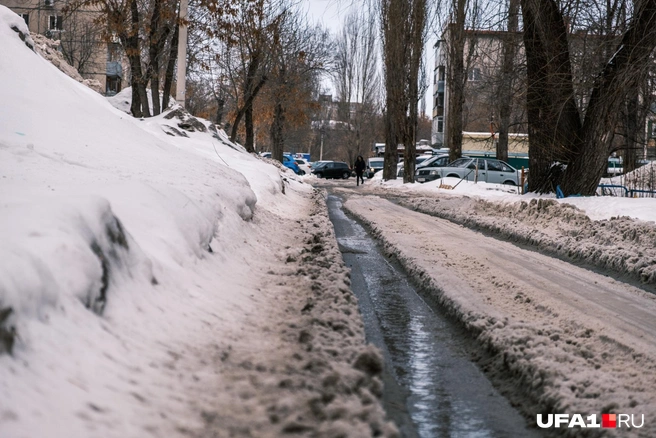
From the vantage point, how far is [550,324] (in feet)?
19.4

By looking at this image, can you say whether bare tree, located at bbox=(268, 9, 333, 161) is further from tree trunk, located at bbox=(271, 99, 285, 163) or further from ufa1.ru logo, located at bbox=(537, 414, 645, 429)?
ufa1.ru logo, located at bbox=(537, 414, 645, 429)

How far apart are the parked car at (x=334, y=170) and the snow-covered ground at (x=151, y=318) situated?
5207 centimetres

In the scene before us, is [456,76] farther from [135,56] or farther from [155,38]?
[135,56]

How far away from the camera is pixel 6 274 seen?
11.7 feet

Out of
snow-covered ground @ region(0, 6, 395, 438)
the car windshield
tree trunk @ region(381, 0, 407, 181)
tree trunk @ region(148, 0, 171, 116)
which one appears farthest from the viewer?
tree trunk @ region(381, 0, 407, 181)

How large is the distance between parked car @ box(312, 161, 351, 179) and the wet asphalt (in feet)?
173

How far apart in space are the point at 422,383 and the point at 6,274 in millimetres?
2604

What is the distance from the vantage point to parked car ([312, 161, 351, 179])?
60.8 m

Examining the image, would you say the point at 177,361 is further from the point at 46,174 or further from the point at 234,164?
the point at 234,164

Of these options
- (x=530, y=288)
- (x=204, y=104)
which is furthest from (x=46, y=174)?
(x=204, y=104)

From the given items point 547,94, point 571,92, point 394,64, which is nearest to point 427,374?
point 571,92

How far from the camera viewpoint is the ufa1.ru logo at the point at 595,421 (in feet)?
12.7

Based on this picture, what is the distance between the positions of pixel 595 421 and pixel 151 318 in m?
2.63

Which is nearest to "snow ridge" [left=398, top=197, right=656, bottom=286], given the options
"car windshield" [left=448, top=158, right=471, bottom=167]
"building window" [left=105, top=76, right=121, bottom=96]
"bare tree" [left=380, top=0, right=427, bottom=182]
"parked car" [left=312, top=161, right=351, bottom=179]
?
"car windshield" [left=448, top=158, right=471, bottom=167]
